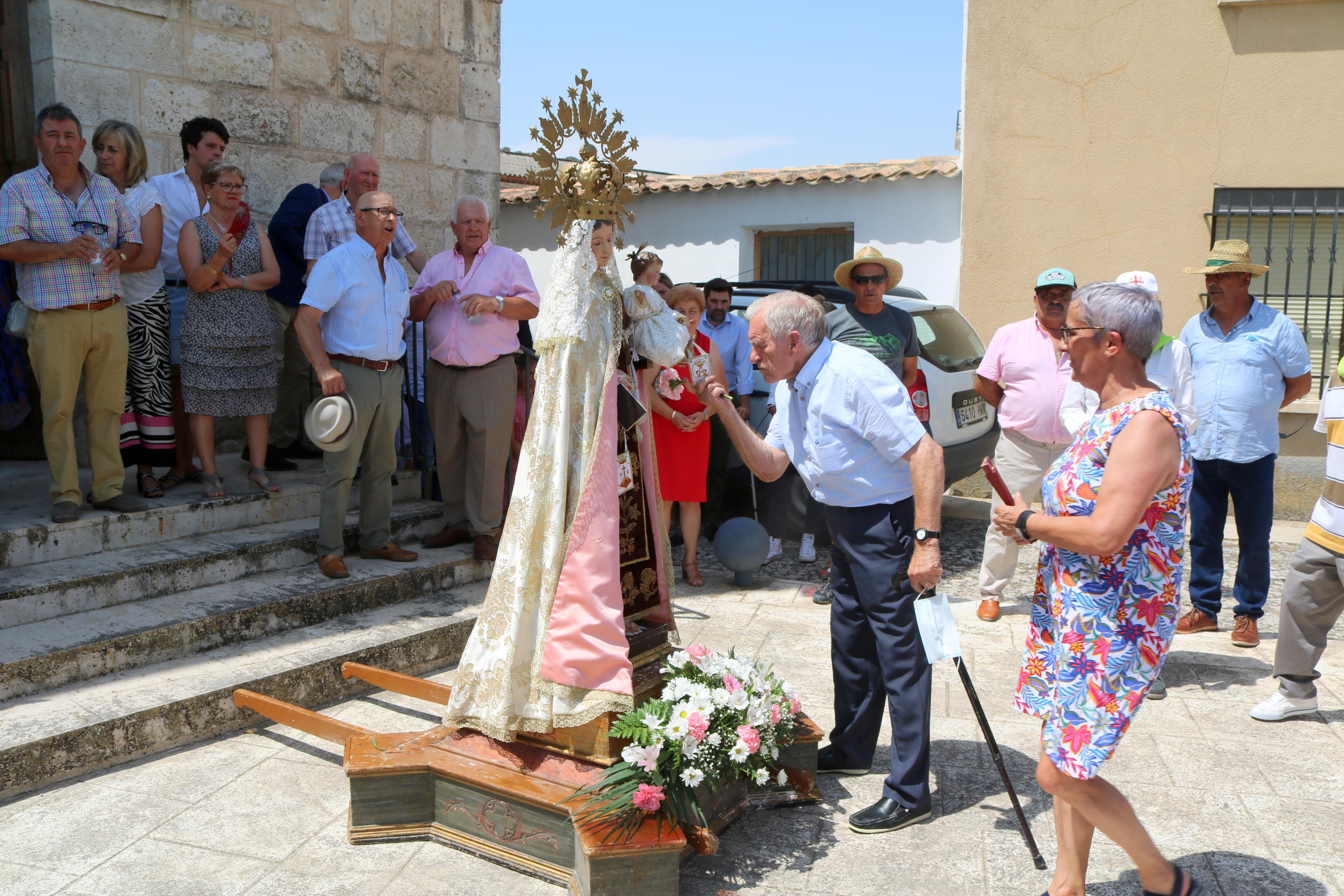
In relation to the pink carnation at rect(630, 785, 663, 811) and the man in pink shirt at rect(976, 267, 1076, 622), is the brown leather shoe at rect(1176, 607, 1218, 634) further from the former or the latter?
the pink carnation at rect(630, 785, 663, 811)

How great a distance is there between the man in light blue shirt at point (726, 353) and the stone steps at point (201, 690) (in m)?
2.54

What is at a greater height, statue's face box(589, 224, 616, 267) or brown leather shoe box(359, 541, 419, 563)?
statue's face box(589, 224, 616, 267)

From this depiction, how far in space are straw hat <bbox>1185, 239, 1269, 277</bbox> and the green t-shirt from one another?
1.62 m

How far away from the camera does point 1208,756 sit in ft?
13.2

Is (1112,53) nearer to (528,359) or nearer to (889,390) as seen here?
(528,359)

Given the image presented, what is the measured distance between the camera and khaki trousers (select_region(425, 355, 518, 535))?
5.56 meters

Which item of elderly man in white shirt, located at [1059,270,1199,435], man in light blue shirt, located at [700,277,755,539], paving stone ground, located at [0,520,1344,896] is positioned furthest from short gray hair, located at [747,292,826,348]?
man in light blue shirt, located at [700,277,755,539]

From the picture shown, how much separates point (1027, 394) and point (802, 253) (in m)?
8.02

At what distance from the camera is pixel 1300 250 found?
935 centimetres

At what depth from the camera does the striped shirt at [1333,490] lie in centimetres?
418

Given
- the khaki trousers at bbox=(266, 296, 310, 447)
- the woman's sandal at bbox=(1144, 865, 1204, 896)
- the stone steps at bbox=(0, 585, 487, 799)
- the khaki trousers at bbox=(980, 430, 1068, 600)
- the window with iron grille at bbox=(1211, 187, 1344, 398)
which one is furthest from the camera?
the window with iron grille at bbox=(1211, 187, 1344, 398)

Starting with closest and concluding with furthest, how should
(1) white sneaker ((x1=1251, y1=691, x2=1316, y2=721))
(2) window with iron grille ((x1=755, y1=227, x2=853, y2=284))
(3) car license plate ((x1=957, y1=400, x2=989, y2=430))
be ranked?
(1) white sneaker ((x1=1251, y1=691, x2=1316, y2=721)), (3) car license plate ((x1=957, y1=400, x2=989, y2=430)), (2) window with iron grille ((x1=755, y1=227, x2=853, y2=284))

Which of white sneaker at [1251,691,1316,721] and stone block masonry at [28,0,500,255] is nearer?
white sneaker at [1251,691,1316,721]

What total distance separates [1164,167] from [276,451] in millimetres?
7793
